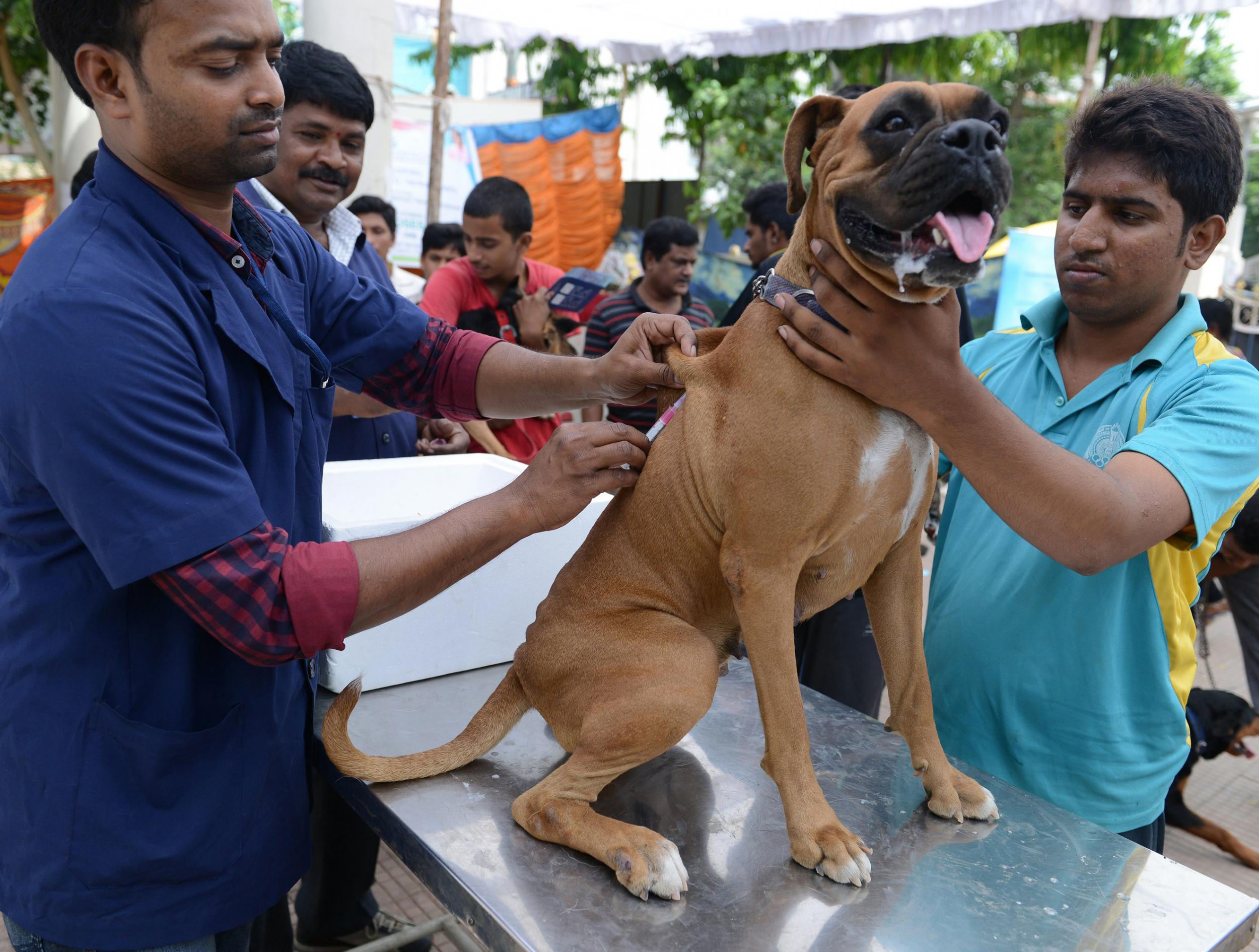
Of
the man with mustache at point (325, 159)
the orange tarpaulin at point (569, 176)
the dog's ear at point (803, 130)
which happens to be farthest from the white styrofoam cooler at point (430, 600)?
the orange tarpaulin at point (569, 176)

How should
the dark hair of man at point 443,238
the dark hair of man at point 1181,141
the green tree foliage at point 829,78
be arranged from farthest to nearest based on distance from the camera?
the green tree foliage at point 829,78, the dark hair of man at point 443,238, the dark hair of man at point 1181,141

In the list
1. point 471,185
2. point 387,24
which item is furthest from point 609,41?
point 387,24

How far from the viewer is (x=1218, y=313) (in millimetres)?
6172

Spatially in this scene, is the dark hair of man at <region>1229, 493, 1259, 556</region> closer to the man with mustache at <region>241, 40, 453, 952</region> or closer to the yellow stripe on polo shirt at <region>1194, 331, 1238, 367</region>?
the yellow stripe on polo shirt at <region>1194, 331, 1238, 367</region>

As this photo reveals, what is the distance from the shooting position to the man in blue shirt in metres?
1.38

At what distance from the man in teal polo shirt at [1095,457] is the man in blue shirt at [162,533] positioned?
0.85m

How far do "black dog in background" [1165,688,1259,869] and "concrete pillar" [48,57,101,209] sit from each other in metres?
10.3

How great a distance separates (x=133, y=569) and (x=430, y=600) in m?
0.87

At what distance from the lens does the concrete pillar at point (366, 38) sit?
20.9 ft

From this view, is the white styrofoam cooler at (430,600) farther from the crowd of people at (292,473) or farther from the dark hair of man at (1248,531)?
the dark hair of man at (1248,531)

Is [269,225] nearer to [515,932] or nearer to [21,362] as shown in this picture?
[21,362]

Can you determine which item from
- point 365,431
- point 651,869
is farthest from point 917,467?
point 365,431

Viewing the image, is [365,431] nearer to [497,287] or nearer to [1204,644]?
[497,287]

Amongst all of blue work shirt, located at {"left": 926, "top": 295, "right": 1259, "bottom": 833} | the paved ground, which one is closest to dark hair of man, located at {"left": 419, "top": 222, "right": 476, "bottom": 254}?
the paved ground
